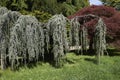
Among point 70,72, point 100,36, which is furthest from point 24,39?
point 100,36

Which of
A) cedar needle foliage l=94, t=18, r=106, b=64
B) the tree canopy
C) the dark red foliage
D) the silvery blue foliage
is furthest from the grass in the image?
the tree canopy

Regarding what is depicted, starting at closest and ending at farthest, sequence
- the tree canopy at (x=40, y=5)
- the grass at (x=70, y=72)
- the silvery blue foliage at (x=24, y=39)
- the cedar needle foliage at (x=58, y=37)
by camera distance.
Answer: the grass at (x=70, y=72)
the silvery blue foliage at (x=24, y=39)
the cedar needle foliage at (x=58, y=37)
the tree canopy at (x=40, y=5)

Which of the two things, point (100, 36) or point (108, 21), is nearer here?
point (100, 36)

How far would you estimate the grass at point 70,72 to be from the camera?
538 inches

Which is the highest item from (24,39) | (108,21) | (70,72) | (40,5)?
(40,5)

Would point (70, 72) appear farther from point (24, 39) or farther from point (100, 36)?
point (100, 36)

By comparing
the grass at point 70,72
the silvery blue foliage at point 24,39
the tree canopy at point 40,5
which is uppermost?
the tree canopy at point 40,5

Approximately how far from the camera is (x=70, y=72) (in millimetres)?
14719

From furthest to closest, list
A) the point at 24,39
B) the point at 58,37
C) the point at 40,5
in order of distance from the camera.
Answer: the point at 40,5, the point at 58,37, the point at 24,39

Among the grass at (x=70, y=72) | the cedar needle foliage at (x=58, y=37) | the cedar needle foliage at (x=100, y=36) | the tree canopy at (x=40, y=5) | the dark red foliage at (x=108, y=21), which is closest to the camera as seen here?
the grass at (x=70, y=72)

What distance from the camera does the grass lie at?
13656mm

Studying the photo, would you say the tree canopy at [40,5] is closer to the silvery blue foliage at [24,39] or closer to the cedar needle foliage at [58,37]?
the cedar needle foliage at [58,37]

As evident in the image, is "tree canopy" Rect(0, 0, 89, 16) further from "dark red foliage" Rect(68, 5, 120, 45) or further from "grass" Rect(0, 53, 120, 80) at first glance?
"grass" Rect(0, 53, 120, 80)

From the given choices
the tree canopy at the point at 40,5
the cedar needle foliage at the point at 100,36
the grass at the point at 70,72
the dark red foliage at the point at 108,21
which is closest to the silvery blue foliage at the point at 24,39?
the grass at the point at 70,72
